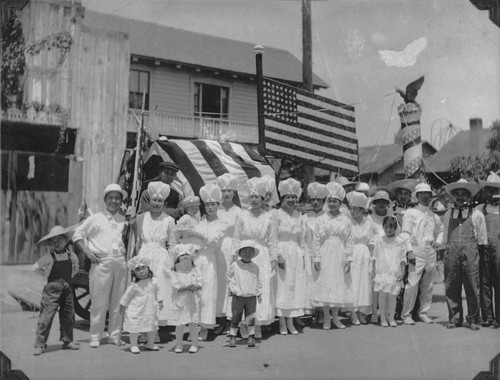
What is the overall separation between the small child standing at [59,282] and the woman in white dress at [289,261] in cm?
251

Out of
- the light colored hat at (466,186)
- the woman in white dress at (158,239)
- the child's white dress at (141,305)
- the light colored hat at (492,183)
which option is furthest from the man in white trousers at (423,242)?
the child's white dress at (141,305)

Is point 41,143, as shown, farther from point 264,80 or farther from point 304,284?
point 304,284

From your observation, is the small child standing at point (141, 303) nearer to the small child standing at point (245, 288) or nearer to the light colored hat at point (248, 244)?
the small child standing at point (245, 288)

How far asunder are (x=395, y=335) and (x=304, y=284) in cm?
130

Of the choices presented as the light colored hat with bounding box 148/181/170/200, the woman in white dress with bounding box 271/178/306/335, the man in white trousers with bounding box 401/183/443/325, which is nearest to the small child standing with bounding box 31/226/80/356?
the light colored hat with bounding box 148/181/170/200

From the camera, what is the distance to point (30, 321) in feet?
24.2

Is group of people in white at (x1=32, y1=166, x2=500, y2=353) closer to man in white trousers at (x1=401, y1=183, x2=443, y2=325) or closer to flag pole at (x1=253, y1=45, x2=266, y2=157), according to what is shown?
man in white trousers at (x1=401, y1=183, x2=443, y2=325)

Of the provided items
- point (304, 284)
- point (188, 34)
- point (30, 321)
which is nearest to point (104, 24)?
point (188, 34)

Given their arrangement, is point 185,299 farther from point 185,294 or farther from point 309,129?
point 309,129

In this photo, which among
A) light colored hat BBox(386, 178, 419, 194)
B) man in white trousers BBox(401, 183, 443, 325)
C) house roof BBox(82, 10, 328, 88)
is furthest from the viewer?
house roof BBox(82, 10, 328, 88)

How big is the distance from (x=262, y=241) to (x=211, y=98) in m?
13.0

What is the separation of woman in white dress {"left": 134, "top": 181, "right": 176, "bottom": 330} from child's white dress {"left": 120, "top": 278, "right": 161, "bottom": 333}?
14cm

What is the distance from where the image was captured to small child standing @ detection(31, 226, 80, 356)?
5742 mm

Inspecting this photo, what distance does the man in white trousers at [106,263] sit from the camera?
6047mm
